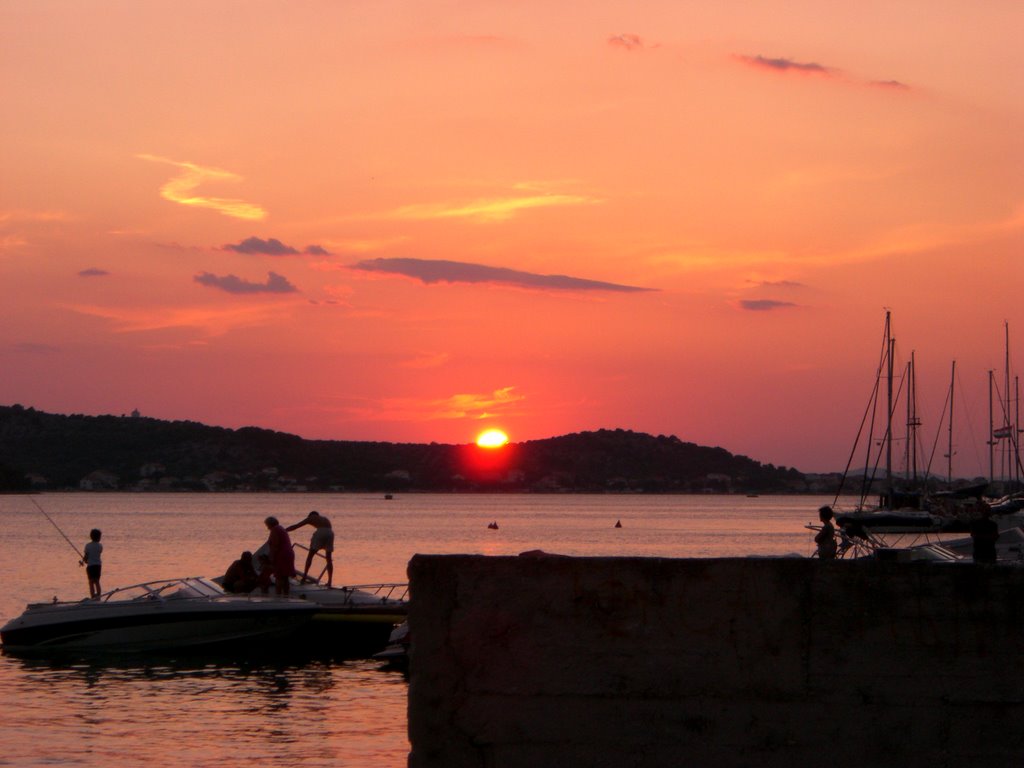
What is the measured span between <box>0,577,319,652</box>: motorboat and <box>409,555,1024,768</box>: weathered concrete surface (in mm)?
14483

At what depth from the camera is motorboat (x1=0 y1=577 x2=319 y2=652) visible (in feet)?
72.4

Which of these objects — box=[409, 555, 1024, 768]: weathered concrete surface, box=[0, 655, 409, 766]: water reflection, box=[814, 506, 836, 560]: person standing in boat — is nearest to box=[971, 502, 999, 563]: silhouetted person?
box=[814, 506, 836, 560]: person standing in boat

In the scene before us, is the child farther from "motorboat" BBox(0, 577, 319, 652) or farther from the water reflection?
the water reflection

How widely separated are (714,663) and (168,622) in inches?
625

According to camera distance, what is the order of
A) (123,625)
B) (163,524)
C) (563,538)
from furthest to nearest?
(163,524), (563,538), (123,625)

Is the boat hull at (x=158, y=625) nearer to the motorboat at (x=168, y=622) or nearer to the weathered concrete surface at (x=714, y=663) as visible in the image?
the motorboat at (x=168, y=622)

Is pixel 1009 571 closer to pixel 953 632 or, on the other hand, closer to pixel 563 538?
pixel 953 632

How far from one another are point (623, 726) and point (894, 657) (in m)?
1.60

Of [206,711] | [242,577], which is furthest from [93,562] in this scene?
[206,711]

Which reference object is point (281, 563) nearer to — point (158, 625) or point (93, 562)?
point (158, 625)

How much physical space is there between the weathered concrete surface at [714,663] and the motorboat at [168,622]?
47.5 feet

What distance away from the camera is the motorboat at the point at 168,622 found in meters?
22.1

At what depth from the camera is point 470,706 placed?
26.3 ft

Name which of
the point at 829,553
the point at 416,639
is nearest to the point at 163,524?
the point at 829,553
